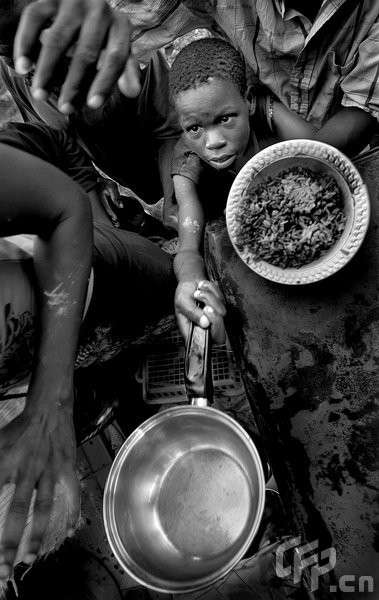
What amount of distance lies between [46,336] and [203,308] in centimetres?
50

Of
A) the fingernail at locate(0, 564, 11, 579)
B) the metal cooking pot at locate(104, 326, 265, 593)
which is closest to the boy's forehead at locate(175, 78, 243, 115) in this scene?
the metal cooking pot at locate(104, 326, 265, 593)

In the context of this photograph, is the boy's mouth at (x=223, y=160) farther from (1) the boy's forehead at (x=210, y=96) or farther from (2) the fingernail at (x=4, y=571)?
(2) the fingernail at (x=4, y=571)

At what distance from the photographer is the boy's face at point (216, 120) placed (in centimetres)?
144

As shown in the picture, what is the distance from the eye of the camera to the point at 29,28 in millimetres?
891

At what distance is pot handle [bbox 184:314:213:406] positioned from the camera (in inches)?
45.9

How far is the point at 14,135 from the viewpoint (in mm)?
1733

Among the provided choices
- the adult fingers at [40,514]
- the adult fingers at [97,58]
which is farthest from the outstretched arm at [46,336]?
the adult fingers at [97,58]

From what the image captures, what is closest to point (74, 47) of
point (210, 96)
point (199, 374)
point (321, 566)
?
point (210, 96)

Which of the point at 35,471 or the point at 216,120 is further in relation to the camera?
the point at 216,120

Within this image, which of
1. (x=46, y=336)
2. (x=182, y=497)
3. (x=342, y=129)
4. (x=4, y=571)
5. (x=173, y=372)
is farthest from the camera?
(x=173, y=372)

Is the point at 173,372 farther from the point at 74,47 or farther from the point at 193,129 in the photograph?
the point at 74,47

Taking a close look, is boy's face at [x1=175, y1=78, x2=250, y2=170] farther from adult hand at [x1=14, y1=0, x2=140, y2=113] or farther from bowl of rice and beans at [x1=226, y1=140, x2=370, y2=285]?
adult hand at [x1=14, y1=0, x2=140, y2=113]

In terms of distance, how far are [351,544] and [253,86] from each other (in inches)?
64.2

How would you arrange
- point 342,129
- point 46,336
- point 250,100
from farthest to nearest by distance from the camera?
point 250,100 → point 342,129 → point 46,336
